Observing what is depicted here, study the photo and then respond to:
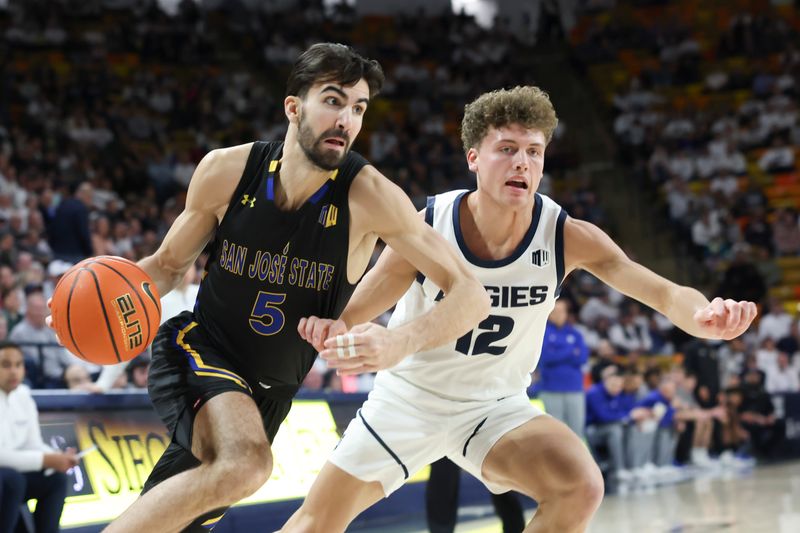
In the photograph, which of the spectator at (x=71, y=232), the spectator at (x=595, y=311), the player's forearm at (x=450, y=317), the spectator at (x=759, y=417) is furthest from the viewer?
the spectator at (x=595, y=311)

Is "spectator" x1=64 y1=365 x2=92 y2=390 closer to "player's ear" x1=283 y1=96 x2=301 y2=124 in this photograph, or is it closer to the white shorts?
the white shorts

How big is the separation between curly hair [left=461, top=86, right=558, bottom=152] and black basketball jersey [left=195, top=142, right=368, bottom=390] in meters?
0.69

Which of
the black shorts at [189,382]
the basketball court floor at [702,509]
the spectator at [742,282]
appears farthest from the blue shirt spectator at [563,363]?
the spectator at [742,282]

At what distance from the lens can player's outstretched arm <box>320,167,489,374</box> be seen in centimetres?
342

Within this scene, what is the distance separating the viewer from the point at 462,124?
475 centimetres

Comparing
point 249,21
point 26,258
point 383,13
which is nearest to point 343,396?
point 26,258

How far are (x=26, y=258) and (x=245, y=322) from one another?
6030 millimetres

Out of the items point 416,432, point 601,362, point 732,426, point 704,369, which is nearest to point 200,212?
point 416,432

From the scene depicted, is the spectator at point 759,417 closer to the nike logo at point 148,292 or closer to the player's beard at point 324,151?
the player's beard at point 324,151

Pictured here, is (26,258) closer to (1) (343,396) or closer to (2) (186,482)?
(1) (343,396)

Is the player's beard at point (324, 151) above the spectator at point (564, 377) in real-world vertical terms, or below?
above

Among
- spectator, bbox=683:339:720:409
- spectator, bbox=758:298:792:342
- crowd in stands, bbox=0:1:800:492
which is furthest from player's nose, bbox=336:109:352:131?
spectator, bbox=758:298:792:342

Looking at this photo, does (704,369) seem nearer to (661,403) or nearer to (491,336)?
(661,403)

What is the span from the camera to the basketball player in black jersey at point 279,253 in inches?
151
